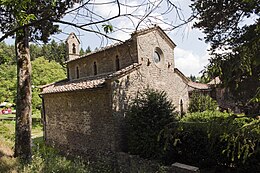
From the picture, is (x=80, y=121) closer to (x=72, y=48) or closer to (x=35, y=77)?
(x=72, y=48)

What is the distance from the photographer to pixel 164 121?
1140 centimetres

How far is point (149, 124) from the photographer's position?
37.8 ft

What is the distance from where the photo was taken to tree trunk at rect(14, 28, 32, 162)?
9.27 meters

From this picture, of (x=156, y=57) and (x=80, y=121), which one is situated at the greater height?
(x=156, y=57)

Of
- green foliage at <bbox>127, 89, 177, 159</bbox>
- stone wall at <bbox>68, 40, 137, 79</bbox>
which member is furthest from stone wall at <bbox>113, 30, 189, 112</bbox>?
green foliage at <bbox>127, 89, 177, 159</bbox>

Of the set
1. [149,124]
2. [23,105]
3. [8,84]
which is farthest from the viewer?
[8,84]

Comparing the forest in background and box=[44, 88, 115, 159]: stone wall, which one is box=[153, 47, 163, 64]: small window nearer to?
box=[44, 88, 115, 159]: stone wall

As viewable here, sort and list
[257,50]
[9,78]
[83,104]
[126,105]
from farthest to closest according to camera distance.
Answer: [9,78] → [83,104] → [126,105] → [257,50]

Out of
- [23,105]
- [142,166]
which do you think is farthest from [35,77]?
[142,166]

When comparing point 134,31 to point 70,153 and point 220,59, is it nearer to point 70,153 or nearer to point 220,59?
point 220,59

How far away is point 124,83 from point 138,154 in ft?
14.1

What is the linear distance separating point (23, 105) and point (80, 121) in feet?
19.8

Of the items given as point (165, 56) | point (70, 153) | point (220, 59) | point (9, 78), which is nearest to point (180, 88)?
point (165, 56)

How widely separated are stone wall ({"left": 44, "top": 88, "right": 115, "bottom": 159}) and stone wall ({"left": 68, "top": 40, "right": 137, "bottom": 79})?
334 centimetres
